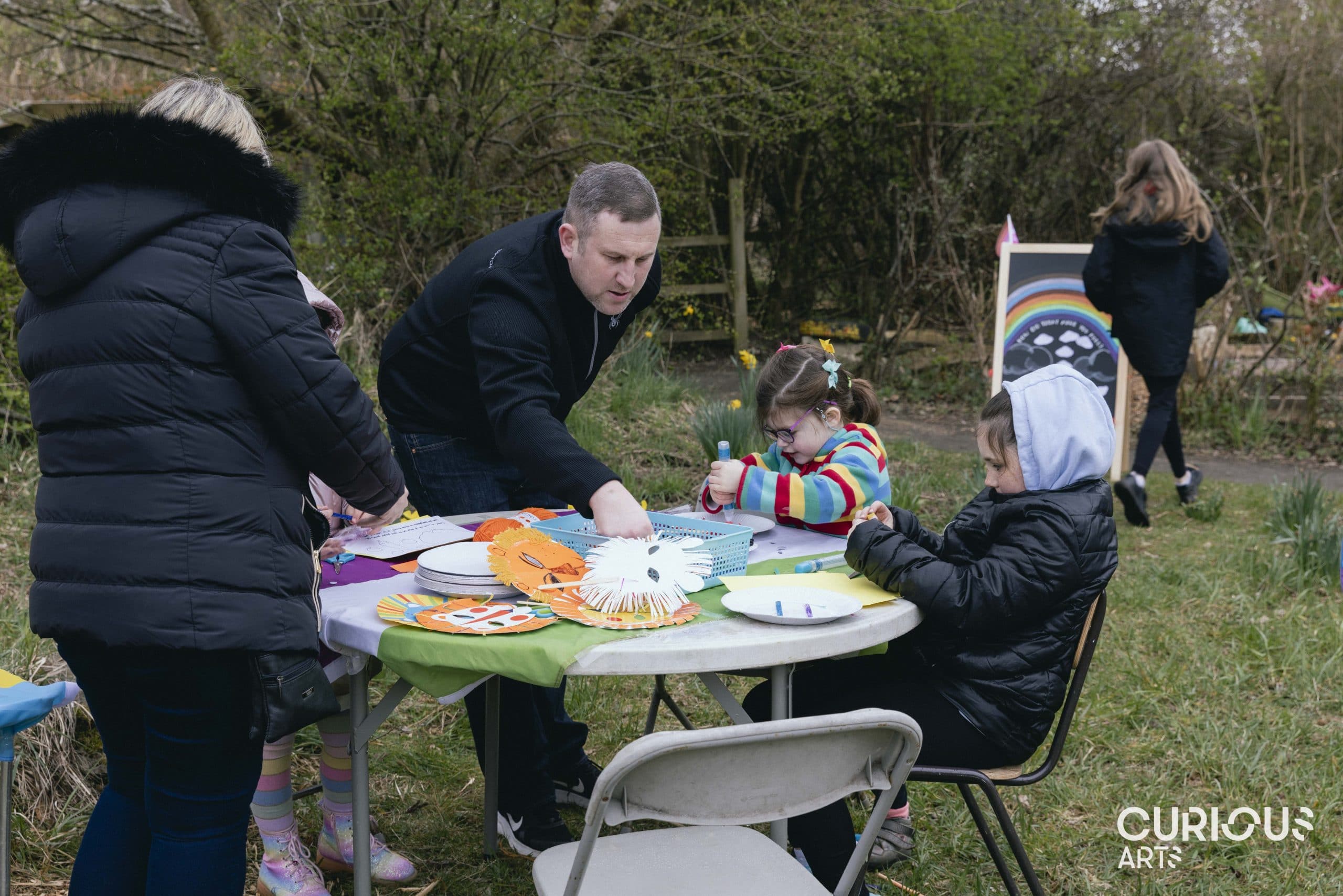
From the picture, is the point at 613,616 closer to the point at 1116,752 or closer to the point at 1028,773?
the point at 1028,773

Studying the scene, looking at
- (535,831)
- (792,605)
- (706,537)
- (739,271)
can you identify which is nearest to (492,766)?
(535,831)

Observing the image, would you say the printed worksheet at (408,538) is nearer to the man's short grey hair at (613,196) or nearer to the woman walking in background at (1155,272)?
the man's short grey hair at (613,196)

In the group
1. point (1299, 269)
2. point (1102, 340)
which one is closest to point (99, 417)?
point (1102, 340)

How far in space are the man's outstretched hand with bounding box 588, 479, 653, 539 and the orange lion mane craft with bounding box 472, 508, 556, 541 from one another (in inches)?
7.2

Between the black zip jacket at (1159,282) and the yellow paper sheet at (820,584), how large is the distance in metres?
4.28

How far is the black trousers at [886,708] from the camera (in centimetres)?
220

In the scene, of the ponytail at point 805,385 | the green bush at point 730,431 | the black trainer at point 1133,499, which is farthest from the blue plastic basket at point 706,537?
the black trainer at point 1133,499

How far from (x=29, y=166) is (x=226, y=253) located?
32 centimetres

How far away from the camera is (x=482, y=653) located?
1.79 metres

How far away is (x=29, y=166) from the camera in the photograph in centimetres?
168

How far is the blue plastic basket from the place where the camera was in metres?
2.16

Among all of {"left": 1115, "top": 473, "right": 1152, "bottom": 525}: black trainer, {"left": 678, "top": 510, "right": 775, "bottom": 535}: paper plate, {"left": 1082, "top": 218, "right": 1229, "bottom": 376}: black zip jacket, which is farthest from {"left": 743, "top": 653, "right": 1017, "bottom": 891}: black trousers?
{"left": 1082, "top": 218, "right": 1229, "bottom": 376}: black zip jacket

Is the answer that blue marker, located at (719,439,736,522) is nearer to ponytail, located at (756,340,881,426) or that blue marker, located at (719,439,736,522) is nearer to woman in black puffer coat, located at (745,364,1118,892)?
ponytail, located at (756,340,881,426)

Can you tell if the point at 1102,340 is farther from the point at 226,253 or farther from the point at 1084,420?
the point at 226,253
